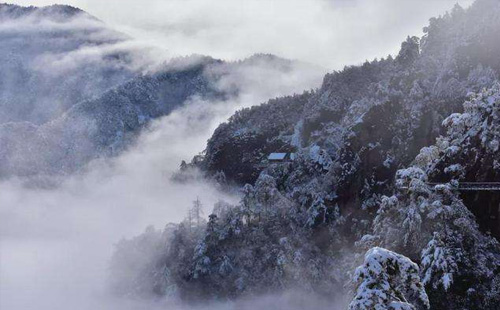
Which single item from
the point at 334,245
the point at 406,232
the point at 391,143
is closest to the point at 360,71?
the point at 391,143

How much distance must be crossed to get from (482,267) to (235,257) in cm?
7758

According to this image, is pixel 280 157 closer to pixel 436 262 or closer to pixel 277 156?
pixel 277 156

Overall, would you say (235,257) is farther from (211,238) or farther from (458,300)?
(458,300)

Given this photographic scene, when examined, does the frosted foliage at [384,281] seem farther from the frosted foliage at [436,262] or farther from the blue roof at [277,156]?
the blue roof at [277,156]

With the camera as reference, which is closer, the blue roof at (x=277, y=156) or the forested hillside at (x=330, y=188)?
the forested hillside at (x=330, y=188)

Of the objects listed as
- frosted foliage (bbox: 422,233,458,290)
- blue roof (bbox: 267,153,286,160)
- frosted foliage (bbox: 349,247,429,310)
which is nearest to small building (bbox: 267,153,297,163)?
blue roof (bbox: 267,153,286,160)

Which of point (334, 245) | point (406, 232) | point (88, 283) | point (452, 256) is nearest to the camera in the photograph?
point (452, 256)

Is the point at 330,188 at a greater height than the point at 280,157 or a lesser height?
lesser

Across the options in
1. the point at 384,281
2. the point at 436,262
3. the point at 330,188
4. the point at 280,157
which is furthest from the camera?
the point at 280,157

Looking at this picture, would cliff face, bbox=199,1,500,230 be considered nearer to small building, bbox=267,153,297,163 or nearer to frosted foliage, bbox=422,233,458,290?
small building, bbox=267,153,297,163

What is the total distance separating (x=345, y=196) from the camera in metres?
121

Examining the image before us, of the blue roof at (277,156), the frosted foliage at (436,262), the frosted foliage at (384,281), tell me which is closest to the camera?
the frosted foliage at (384,281)

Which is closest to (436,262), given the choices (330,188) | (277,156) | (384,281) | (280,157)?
(384,281)

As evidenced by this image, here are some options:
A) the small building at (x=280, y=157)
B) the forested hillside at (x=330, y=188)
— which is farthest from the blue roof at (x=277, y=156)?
the forested hillside at (x=330, y=188)
